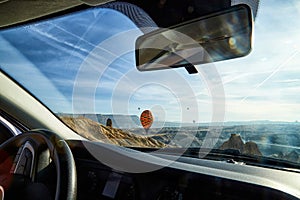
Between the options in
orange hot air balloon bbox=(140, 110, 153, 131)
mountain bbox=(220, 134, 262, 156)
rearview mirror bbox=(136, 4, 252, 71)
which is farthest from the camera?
orange hot air balloon bbox=(140, 110, 153, 131)

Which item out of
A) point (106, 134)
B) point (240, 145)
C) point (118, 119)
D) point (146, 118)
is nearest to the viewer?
point (240, 145)

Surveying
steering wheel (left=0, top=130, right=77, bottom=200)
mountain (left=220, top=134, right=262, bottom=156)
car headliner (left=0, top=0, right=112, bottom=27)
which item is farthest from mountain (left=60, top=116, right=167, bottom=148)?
car headliner (left=0, top=0, right=112, bottom=27)

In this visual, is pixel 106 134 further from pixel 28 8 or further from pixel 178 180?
pixel 28 8

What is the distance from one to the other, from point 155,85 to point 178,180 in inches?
38.1

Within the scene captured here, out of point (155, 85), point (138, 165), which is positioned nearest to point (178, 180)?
point (138, 165)

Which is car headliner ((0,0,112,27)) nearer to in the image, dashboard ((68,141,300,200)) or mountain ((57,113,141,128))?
mountain ((57,113,141,128))

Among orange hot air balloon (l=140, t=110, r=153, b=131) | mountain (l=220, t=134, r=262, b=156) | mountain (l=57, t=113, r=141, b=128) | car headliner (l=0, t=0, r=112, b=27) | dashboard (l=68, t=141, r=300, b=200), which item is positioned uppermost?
car headliner (l=0, t=0, r=112, b=27)

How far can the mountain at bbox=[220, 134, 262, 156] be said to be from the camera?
2.10 metres

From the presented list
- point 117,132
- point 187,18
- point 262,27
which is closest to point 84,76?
point 117,132

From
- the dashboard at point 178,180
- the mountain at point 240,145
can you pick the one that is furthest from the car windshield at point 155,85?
the dashboard at point 178,180

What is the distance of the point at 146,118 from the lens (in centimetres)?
233

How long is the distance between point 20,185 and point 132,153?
0.80 metres

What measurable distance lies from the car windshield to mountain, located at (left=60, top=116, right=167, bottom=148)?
0.04 feet

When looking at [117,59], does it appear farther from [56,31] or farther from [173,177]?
[173,177]
